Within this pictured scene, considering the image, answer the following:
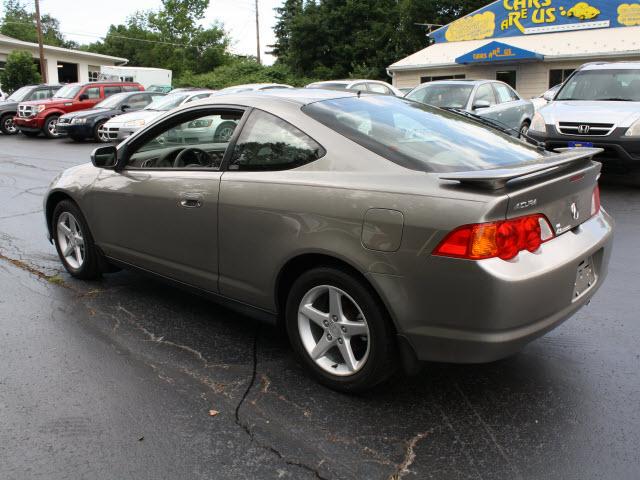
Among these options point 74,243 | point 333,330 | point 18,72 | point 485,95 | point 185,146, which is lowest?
point 333,330

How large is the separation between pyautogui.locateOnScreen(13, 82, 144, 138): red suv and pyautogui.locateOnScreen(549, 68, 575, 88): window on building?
16877 mm

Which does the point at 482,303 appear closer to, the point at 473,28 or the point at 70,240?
the point at 70,240

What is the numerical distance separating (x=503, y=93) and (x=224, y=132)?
10.5 m

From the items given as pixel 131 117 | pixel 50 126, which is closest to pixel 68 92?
pixel 50 126

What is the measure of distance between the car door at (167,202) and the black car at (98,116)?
42.7ft

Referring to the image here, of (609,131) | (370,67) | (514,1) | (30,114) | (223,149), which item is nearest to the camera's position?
(223,149)

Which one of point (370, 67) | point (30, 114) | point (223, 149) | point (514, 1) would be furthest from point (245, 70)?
point (223, 149)

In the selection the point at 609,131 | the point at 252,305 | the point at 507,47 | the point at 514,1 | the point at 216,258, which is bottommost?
the point at 252,305

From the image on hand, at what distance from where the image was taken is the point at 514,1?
2708 cm

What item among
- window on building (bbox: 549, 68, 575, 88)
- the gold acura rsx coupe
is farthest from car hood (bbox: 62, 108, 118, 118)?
window on building (bbox: 549, 68, 575, 88)

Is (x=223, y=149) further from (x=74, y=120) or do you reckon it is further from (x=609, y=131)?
(x=74, y=120)

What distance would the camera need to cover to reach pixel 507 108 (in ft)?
41.0

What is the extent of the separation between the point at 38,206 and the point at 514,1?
81.9ft

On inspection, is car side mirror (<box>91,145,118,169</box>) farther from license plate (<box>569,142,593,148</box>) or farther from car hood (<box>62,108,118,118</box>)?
car hood (<box>62,108,118,118</box>)
